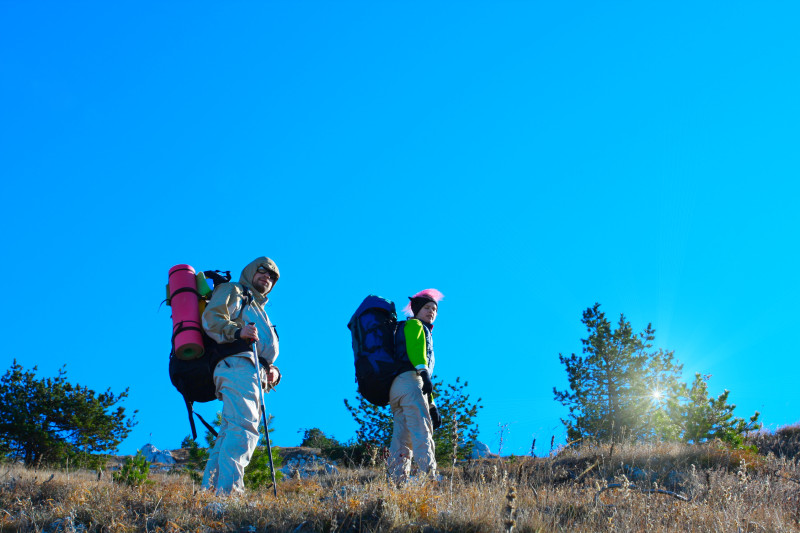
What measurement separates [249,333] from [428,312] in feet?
6.70

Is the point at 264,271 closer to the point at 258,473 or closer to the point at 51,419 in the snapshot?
the point at 258,473

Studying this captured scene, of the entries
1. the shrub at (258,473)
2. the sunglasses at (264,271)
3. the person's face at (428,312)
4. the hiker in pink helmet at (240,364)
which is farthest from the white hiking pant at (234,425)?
the shrub at (258,473)

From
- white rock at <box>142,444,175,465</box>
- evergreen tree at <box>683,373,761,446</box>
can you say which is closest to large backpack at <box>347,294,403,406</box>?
evergreen tree at <box>683,373,761,446</box>

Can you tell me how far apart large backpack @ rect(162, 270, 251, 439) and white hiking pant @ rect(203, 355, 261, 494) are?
88mm

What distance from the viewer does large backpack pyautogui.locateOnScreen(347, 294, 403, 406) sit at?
5.84m

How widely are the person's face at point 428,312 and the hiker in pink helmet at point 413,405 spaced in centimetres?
35

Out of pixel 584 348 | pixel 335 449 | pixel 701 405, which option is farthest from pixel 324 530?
pixel 584 348

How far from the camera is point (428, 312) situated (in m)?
6.38

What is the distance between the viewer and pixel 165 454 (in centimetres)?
2712

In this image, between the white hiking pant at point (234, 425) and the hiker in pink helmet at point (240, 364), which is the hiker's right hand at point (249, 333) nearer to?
the hiker in pink helmet at point (240, 364)

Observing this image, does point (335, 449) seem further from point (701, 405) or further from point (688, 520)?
point (688, 520)

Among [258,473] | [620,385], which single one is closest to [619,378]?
[620,385]

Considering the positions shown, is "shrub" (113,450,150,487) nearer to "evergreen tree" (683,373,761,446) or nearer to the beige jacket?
the beige jacket

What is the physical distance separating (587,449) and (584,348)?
50.9 feet
